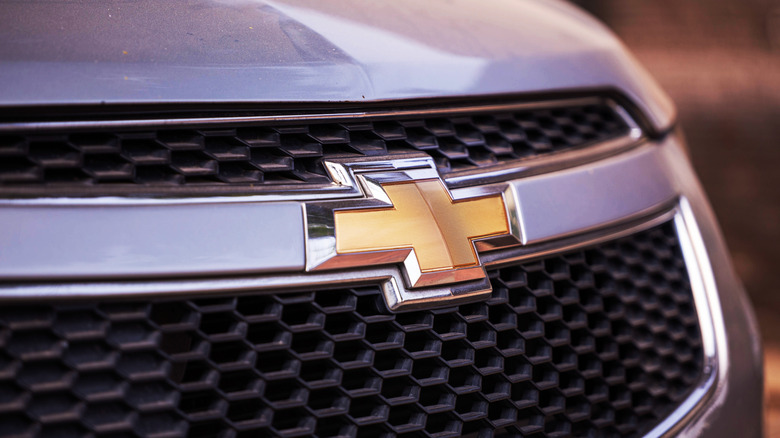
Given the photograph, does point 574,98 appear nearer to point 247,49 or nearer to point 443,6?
point 443,6

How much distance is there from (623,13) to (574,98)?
436cm

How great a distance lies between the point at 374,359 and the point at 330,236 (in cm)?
20

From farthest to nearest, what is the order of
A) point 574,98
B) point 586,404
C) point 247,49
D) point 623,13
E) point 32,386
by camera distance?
1. point 623,13
2. point 574,98
3. point 586,404
4. point 247,49
5. point 32,386

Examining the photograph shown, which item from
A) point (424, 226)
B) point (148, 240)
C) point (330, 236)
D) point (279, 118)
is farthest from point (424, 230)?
point (148, 240)

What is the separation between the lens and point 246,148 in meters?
0.99

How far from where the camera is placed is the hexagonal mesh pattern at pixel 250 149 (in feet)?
2.85

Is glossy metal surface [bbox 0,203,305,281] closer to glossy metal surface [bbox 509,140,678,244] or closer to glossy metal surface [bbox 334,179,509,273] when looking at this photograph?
glossy metal surface [bbox 334,179,509,273]

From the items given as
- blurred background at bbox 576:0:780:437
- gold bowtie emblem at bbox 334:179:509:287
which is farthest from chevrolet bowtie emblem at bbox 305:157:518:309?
blurred background at bbox 576:0:780:437

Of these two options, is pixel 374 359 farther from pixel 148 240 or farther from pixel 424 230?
pixel 148 240

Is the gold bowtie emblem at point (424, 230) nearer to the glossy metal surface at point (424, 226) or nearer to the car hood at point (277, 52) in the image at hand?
the glossy metal surface at point (424, 226)

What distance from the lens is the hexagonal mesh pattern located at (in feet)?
2.85

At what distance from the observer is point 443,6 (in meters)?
1.31

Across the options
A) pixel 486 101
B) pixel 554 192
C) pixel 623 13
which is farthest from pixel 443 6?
pixel 623 13

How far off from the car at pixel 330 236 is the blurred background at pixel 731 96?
3.60m
